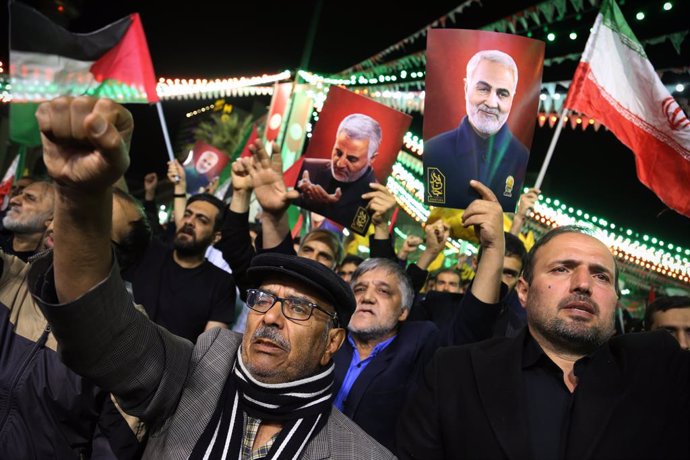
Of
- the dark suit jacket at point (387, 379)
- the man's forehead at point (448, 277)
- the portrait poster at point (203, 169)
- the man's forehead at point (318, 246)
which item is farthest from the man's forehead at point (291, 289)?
the portrait poster at point (203, 169)

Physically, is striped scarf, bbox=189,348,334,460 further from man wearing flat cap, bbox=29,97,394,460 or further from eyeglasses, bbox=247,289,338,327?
eyeglasses, bbox=247,289,338,327

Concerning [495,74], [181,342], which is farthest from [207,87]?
[181,342]

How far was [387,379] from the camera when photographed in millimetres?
3330

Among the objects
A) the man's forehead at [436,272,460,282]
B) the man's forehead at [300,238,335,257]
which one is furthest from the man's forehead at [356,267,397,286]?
the man's forehead at [436,272,460,282]

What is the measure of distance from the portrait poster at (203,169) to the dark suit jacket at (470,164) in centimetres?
669

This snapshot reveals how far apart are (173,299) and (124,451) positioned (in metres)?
2.25

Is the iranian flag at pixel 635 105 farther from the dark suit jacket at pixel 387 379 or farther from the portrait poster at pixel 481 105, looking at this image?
the dark suit jacket at pixel 387 379

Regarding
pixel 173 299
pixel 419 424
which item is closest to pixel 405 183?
pixel 173 299

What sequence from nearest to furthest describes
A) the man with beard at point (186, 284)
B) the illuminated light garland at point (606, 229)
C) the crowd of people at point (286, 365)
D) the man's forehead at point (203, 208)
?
the crowd of people at point (286, 365)
the man with beard at point (186, 284)
the man's forehead at point (203, 208)
the illuminated light garland at point (606, 229)

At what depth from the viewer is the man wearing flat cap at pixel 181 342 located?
1502 mm

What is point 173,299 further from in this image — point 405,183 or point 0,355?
point 405,183

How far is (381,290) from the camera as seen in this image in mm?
3834

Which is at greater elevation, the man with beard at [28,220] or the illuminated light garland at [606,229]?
the man with beard at [28,220]

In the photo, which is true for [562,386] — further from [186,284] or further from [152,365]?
[186,284]
